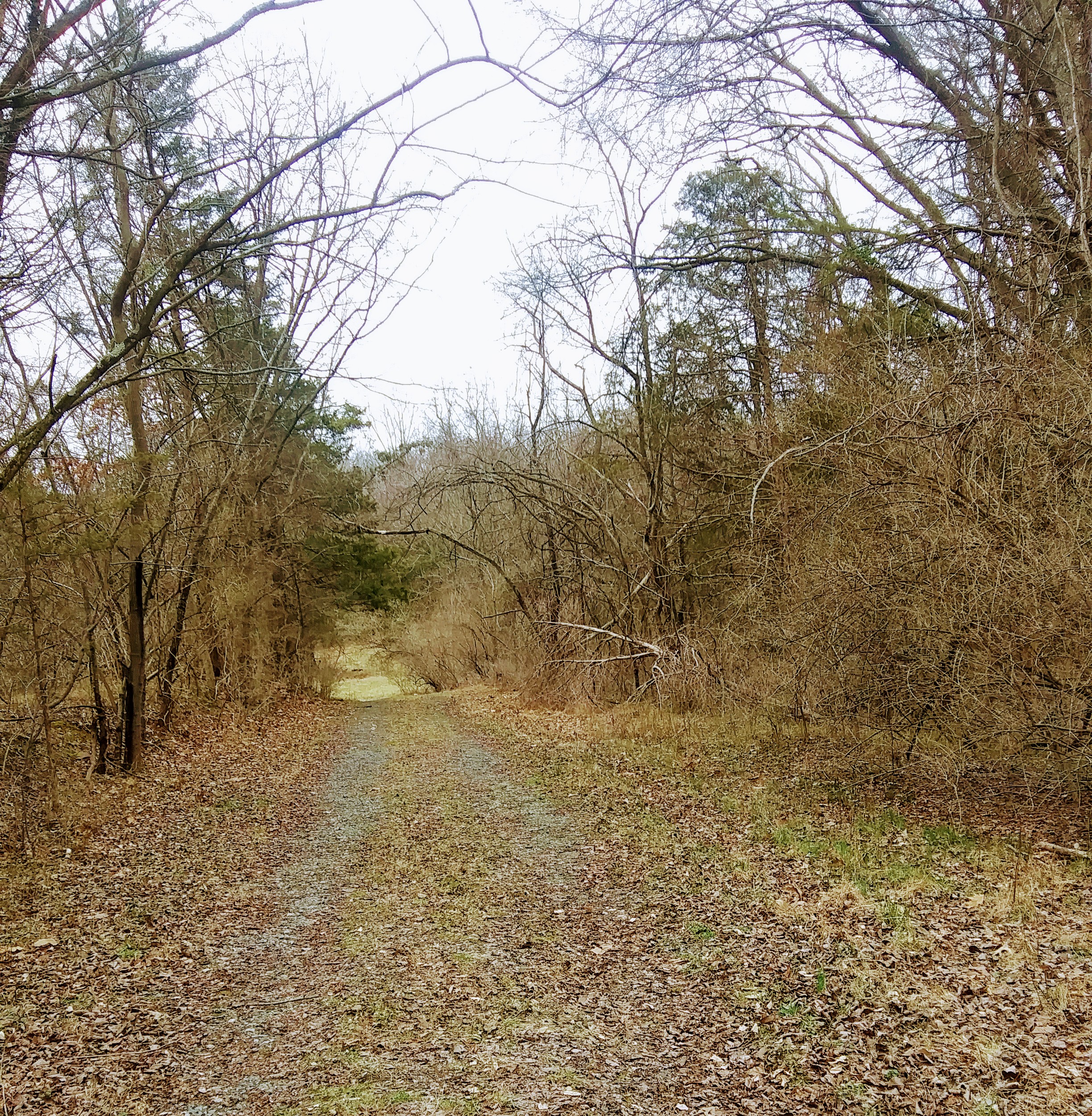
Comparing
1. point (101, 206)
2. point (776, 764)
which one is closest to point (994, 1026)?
point (776, 764)

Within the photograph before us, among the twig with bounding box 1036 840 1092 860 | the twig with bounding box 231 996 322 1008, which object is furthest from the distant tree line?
the twig with bounding box 231 996 322 1008

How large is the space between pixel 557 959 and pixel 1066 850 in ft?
12.2

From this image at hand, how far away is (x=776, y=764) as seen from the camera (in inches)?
387

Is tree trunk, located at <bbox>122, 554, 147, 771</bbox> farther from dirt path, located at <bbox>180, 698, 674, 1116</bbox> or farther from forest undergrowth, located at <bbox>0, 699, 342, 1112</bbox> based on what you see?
dirt path, located at <bbox>180, 698, 674, 1116</bbox>

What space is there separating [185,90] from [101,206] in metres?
2.81

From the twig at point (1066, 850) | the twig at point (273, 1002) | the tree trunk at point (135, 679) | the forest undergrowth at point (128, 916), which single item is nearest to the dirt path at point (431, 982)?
the twig at point (273, 1002)

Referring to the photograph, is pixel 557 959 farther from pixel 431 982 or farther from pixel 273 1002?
pixel 273 1002

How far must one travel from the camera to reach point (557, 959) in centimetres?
519

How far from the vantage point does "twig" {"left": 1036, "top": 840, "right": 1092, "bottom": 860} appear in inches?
233

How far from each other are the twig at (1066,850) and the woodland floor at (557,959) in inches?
3.6

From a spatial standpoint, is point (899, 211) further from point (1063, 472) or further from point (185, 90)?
point (185, 90)

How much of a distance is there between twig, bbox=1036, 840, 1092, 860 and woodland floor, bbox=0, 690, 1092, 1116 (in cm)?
9

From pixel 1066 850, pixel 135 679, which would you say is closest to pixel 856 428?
pixel 1066 850

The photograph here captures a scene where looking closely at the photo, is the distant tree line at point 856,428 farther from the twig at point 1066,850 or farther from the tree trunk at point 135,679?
the tree trunk at point 135,679
